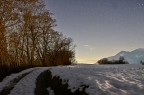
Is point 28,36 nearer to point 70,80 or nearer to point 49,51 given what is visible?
point 49,51

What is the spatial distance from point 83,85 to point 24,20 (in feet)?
124

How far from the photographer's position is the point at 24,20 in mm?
51906

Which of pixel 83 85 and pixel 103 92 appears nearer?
pixel 103 92

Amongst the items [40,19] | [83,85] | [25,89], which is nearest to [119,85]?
[83,85]

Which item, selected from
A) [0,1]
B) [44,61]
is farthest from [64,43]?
[0,1]

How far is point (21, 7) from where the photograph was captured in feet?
157

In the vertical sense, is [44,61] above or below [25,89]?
above

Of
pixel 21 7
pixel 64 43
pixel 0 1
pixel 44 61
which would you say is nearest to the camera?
pixel 0 1

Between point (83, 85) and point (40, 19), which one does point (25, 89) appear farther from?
point (40, 19)

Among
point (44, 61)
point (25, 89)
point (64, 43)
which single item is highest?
point (64, 43)

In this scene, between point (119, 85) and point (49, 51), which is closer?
point (119, 85)

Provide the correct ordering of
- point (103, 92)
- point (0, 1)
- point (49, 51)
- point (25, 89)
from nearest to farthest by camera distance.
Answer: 1. point (103, 92)
2. point (25, 89)
3. point (0, 1)
4. point (49, 51)

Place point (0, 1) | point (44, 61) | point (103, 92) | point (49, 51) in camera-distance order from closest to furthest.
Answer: point (103, 92) → point (0, 1) → point (44, 61) → point (49, 51)

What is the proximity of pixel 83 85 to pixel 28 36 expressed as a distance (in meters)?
45.3
